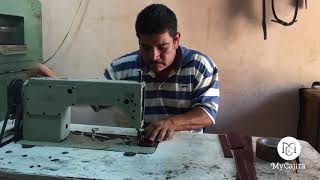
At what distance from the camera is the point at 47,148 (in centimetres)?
141

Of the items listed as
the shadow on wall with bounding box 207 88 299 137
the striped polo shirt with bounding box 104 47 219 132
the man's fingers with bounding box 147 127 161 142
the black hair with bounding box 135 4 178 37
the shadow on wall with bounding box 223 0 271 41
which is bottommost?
the shadow on wall with bounding box 207 88 299 137

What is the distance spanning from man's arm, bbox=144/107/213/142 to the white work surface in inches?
2.5

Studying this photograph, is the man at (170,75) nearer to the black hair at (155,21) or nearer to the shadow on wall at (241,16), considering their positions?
the black hair at (155,21)

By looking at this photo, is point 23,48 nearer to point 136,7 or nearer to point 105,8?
point 105,8

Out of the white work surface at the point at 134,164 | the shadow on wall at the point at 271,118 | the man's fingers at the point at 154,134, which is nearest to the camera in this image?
A: the white work surface at the point at 134,164

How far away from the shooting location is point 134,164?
125 centimetres

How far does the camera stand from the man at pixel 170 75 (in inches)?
66.4

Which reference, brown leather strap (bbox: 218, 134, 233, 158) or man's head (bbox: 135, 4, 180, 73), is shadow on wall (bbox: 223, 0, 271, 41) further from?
brown leather strap (bbox: 218, 134, 233, 158)

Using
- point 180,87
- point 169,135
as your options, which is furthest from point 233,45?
point 169,135

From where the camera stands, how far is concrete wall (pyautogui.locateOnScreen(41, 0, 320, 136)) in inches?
108

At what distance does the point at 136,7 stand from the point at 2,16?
980 mm

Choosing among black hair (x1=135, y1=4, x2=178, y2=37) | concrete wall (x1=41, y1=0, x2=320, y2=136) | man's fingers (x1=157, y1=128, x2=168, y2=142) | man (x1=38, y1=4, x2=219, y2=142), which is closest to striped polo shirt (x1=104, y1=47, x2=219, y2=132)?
man (x1=38, y1=4, x2=219, y2=142)

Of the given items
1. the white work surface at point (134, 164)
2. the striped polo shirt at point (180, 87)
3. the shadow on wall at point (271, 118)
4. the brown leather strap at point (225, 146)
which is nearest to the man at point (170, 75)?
the striped polo shirt at point (180, 87)

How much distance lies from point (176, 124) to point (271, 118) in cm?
149
